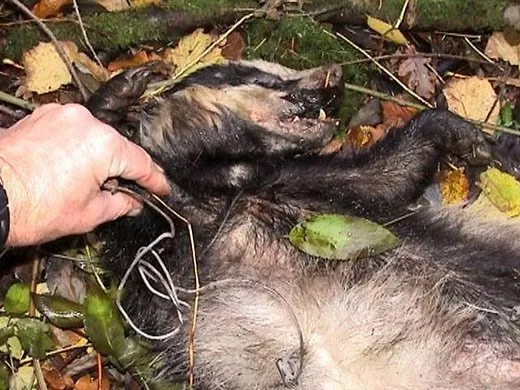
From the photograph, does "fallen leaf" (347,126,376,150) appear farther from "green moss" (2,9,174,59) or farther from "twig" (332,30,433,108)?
"green moss" (2,9,174,59)

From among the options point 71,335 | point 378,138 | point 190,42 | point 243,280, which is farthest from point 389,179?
point 71,335

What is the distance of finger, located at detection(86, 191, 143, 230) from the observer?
11.4ft

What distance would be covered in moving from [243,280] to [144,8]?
138 centimetres

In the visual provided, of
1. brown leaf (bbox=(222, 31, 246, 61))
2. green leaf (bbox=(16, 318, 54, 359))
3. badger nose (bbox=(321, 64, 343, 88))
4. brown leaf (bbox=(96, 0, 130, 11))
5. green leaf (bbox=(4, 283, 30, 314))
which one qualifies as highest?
brown leaf (bbox=(96, 0, 130, 11))

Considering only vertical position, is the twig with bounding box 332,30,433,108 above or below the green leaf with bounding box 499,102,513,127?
above

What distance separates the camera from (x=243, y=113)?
4199 millimetres

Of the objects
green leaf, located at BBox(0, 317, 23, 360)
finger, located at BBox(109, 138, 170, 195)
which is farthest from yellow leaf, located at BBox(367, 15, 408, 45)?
green leaf, located at BBox(0, 317, 23, 360)

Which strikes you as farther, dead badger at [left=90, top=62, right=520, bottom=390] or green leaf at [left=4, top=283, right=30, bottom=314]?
green leaf at [left=4, top=283, right=30, bottom=314]

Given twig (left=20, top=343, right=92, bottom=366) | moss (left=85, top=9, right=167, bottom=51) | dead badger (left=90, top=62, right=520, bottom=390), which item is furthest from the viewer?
moss (left=85, top=9, right=167, bottom=51)

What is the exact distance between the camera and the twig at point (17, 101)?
14.6ft

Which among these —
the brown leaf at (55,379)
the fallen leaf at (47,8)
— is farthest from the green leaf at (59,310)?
the fallen leaf at (47,8)

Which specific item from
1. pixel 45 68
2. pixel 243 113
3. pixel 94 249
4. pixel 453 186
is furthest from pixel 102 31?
pixel 453 186

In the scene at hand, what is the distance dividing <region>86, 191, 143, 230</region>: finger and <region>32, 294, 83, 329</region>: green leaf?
0.72 meters

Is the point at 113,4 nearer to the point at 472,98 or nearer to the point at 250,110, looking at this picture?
the point at 250,110
